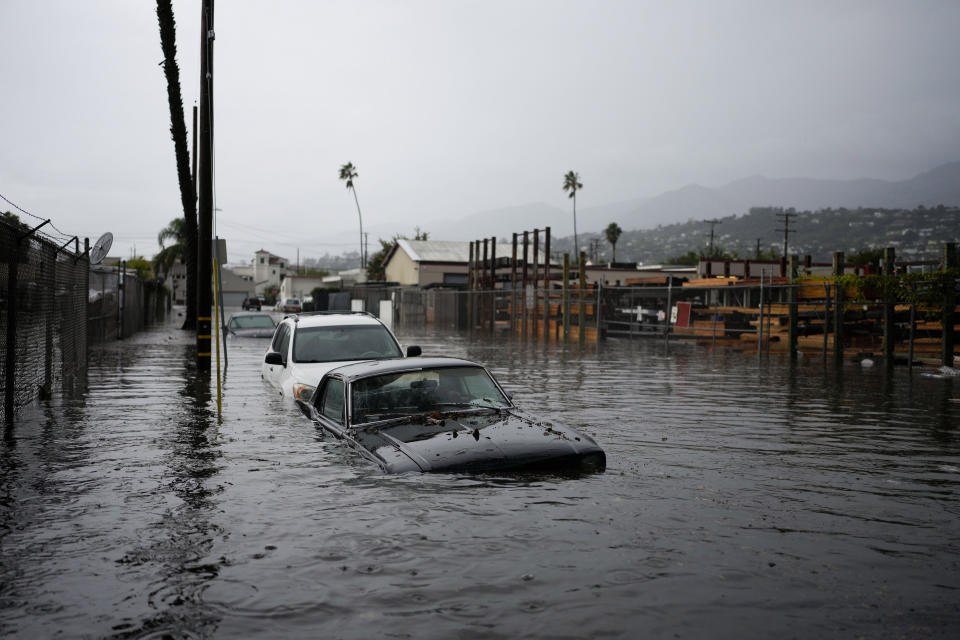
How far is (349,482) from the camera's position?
7.11m

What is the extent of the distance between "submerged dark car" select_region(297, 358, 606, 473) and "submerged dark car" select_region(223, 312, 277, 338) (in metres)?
17.9

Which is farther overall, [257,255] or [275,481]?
[257,255]

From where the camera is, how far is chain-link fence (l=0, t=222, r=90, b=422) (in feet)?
32.3

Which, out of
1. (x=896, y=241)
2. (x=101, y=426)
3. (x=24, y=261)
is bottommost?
(x=101, y=426)

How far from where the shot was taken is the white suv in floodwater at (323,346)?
11.8 meters

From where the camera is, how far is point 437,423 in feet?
24.5

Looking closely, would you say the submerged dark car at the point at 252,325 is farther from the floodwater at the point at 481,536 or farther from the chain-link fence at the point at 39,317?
A: the floodwater at the point at 481,536

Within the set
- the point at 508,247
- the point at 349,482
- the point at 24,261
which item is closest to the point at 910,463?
the point at 349,482

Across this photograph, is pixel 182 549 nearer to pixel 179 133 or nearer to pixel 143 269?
pixel 179 133

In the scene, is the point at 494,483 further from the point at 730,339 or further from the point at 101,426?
the point at 730,339

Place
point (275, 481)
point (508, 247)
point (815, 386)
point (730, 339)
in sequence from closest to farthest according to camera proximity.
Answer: point (275, 481) < point (815, 386) < point (730, 339) < point (508, 247)

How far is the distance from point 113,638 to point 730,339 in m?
25.3

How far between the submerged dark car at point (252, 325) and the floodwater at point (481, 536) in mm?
15387

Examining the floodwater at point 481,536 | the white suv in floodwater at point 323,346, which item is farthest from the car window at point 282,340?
the floodwater at point 481,536
